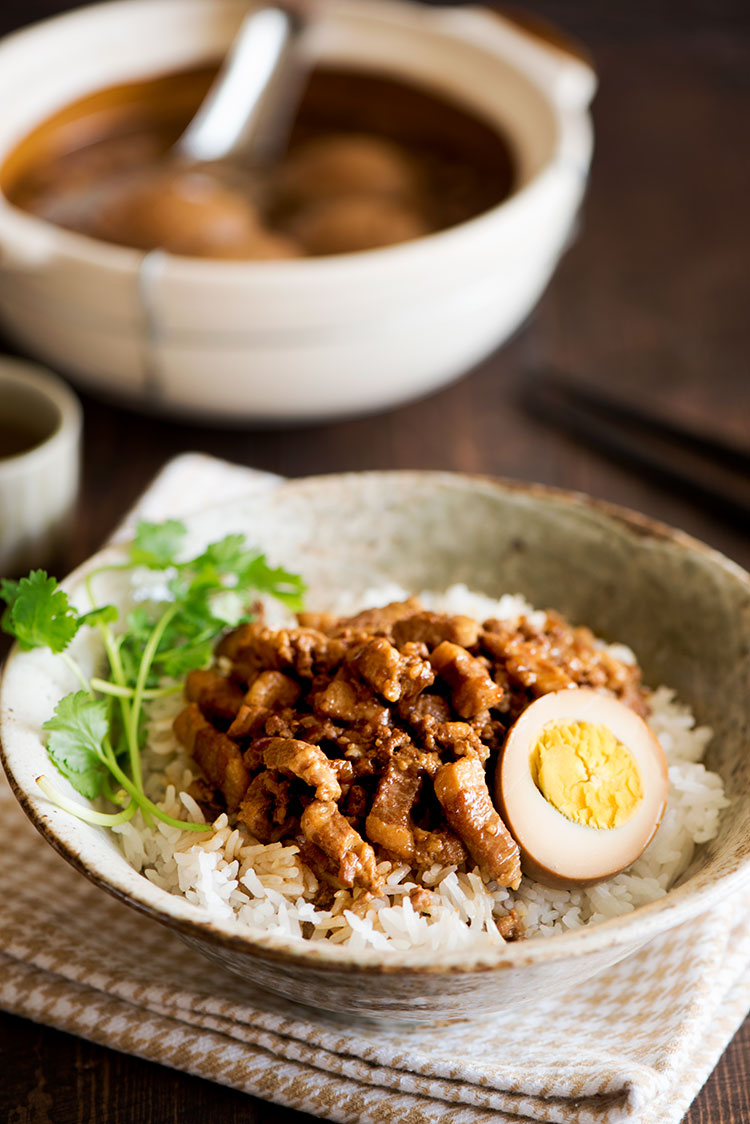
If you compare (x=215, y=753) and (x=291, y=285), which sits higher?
(x=291, y=285)

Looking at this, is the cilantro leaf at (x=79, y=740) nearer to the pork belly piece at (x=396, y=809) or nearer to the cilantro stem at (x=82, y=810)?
the cilantro stem at (x=82, y=810)

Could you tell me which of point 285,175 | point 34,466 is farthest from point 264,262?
point 34,466

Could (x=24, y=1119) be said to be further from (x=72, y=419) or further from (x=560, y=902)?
(x=72, y=419)

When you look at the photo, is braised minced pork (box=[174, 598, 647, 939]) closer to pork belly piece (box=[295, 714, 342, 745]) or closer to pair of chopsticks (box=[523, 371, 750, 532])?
pork belly piece (box=[295, 714, 342, 745])

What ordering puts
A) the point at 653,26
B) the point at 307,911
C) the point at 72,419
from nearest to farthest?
the point at 307,911
the point at 72,419
the point at 653,26

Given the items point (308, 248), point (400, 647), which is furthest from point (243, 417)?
point (400, 647)

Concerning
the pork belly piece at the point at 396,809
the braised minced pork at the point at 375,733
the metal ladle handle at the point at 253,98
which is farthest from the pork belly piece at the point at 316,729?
the metal ladle handle at the point at 253,98

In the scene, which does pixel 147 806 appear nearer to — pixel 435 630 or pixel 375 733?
pixel 375 733
